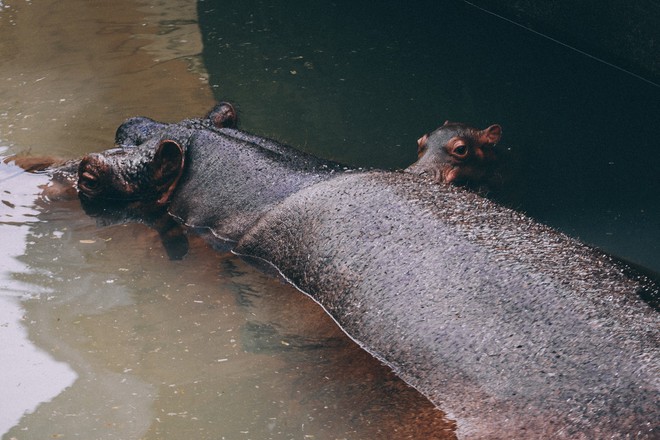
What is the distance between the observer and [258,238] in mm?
4371

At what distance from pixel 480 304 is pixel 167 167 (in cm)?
213

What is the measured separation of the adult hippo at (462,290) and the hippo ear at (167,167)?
0.27m

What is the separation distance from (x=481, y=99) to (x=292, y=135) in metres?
1.26

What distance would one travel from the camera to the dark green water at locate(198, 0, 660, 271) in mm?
5098

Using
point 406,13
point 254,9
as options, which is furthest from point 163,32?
point 406,13

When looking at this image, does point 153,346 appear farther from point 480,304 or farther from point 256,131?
point 256,131

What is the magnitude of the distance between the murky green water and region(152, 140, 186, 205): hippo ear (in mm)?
262

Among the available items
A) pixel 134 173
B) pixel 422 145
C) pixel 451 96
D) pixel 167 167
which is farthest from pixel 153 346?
pixel 451 96

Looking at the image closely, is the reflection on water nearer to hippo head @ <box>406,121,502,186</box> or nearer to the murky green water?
the murky green water

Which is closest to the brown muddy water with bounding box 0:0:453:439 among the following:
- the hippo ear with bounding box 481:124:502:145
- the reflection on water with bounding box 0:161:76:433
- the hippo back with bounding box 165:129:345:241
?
the reflection on water with bounding box 0:161:76:433

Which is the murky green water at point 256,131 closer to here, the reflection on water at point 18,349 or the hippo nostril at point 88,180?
the reflection on water at point 18,349

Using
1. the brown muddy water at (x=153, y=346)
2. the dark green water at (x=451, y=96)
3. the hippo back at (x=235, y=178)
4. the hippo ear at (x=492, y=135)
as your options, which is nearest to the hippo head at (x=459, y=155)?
the hippo ear at (x=492, y=135)

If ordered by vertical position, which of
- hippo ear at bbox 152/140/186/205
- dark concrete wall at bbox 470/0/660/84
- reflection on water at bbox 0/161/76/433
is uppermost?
dark concrete wall at bbox 470/0/660/84

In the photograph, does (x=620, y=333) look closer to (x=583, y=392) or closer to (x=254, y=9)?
(x=583, y=392)
